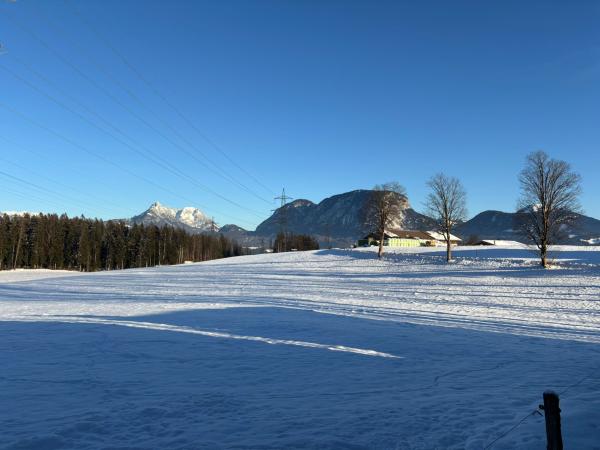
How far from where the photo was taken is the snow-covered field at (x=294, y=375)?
6.45 meters

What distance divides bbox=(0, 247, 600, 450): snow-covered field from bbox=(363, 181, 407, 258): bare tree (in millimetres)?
46315

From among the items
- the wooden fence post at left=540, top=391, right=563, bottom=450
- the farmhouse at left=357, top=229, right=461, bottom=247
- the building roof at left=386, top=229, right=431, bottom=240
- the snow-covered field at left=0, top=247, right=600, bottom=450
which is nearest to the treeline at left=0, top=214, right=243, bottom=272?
the farmhouse at left=357, top=229, right=461, bottom=247

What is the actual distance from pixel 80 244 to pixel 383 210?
6839cm

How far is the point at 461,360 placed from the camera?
11.5 metres

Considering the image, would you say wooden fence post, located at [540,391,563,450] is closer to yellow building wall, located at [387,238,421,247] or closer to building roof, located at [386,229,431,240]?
yellow building wall, located at [387,238,421,247]

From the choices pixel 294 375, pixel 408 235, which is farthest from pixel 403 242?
pixel 294 375

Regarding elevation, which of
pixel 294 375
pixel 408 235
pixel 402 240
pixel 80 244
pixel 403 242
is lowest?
pixel 294 375

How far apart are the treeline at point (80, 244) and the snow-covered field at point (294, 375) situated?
79113mm

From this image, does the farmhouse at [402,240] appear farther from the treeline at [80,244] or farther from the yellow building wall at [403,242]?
the treeline at [80,244]

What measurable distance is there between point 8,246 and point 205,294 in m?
77.7

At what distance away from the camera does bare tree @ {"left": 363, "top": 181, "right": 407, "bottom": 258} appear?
69.1 meters

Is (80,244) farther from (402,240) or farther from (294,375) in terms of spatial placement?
(294,375)

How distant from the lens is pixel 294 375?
32.5 ft

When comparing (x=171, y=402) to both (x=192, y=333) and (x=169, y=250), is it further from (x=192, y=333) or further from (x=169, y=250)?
(x=169, y=250)
